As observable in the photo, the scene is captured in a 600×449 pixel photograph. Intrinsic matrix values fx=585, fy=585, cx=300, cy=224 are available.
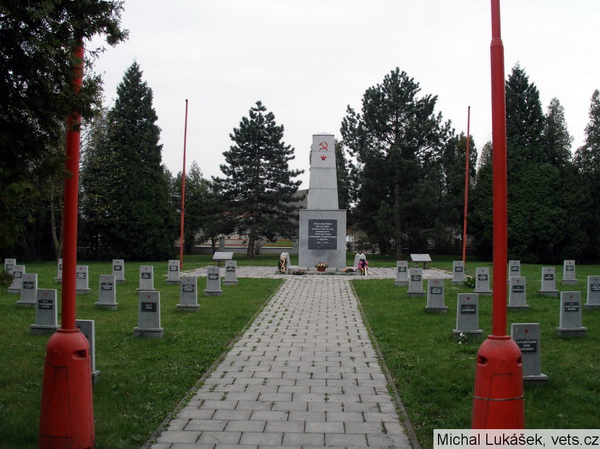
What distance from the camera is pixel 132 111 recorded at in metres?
48.4

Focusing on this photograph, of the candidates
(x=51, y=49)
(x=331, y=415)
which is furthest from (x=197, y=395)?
(x=51, y=49)

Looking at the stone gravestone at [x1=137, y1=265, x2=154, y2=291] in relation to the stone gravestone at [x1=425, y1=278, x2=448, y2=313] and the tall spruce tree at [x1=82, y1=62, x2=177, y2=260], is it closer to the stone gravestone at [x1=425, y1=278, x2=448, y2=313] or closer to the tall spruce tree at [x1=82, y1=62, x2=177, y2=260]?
the stone gravestone at [x1=425, y1=278, x2=448, y2=313]

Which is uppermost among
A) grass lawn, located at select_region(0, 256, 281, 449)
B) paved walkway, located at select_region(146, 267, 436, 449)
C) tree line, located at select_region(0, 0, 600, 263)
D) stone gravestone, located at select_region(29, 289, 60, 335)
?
tree line, located at select_region(0, 0, 600, 263)

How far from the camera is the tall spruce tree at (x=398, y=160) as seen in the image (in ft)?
145

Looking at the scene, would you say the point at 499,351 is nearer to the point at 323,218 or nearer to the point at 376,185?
the point at 323,218

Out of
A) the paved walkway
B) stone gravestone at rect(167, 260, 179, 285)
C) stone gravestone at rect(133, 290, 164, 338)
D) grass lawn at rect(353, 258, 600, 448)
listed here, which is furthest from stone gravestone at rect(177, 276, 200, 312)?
stone gravestone at rect(167, 260, 179, 285)

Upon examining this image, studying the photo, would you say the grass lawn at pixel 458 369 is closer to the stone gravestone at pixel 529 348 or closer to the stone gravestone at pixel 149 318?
the stone gravestone at pixel 529 348

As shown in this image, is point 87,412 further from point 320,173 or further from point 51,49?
point 320,173

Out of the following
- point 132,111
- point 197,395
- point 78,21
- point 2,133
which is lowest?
point 197,395

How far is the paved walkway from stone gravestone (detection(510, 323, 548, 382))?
176cm

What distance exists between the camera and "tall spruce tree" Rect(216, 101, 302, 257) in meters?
47.7

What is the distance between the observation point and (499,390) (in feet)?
14.8

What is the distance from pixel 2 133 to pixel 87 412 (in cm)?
242

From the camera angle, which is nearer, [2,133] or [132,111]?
[2,133]
